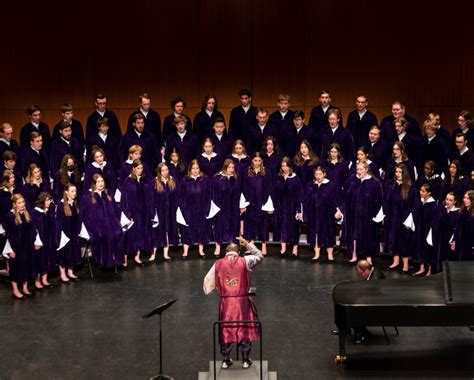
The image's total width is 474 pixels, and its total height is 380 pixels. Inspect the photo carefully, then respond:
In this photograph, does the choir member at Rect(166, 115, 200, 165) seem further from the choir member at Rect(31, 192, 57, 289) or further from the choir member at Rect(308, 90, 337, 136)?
the choir member at Rect(31, 192, 57, 289)

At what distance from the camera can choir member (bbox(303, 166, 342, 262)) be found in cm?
1143

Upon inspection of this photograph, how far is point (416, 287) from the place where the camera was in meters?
8.05

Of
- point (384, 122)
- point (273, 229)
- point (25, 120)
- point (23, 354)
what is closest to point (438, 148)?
point (384, 122)

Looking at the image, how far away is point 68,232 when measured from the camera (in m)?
10.6

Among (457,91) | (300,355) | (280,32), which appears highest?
Result: (280,32)

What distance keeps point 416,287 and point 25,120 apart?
861 cm

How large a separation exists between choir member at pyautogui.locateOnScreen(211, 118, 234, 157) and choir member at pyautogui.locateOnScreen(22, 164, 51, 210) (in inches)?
102

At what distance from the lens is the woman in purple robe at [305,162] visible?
1166 centimetres

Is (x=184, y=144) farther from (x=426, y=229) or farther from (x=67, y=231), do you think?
(x=426, y=229)

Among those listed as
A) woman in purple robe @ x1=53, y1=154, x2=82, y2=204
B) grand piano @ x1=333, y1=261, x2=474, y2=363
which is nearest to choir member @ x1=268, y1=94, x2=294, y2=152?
woman in purple robe @ x1=53, y1=154, x2=82, y2=204

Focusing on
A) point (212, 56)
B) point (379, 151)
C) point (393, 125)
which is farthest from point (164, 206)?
point (212, 56)

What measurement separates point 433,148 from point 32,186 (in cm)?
513

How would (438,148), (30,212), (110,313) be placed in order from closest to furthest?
1. (110,313)
2. (30,212)
3. (438,148)

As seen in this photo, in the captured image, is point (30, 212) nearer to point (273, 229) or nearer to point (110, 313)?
point (110, 313)
